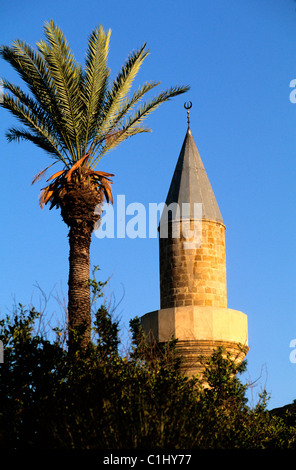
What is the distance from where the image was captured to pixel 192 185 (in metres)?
18.9

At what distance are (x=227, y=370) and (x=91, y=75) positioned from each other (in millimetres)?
7624

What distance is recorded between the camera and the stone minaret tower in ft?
56.9

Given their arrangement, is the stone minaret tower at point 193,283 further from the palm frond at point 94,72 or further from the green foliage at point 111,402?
the palm frond at point 94,72

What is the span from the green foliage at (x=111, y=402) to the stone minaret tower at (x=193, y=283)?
40.6 inches

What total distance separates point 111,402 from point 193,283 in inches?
221

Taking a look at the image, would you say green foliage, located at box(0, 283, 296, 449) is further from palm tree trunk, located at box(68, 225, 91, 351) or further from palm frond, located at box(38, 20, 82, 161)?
palm frond, located at box(38, 20, 82, 161)

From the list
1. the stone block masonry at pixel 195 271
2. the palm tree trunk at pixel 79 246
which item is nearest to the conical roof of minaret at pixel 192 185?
the stone block masonry at pixel 195 271

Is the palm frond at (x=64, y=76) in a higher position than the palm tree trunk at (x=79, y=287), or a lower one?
higher

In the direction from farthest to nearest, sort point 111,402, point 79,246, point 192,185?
point 192,185 → point 79,246 → point 111,402

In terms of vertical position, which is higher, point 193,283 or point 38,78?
point 38,78

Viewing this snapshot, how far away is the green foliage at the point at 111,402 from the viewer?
1163cm

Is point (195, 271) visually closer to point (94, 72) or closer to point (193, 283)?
point (193, 283)

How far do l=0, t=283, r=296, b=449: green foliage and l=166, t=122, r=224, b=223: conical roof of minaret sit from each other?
3.77 metres

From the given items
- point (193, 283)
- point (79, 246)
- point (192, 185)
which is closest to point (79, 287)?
point (79, 246)
